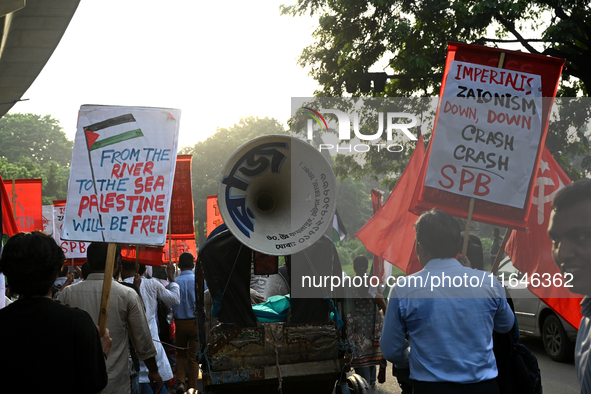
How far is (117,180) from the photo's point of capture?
3.92 meters

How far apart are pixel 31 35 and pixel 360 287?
33.8 feet

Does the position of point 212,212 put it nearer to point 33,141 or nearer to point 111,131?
point 111,131

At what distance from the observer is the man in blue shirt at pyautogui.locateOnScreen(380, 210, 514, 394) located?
294 cm

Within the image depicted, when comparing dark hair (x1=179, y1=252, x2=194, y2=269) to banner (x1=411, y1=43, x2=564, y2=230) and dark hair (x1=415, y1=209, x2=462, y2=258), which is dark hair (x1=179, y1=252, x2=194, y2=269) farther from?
dark hair (x1=415, y1=209, x2=462, y2=258)

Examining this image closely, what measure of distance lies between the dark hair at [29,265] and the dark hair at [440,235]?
193cm

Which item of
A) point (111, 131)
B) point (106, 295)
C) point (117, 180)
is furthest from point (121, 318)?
point (111, 131)

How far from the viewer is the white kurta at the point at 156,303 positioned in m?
5.98

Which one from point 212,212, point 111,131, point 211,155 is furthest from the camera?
point 211,155

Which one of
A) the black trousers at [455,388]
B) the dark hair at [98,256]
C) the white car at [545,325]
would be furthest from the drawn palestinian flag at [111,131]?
the white car at [545,325]

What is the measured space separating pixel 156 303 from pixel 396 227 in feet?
9.88

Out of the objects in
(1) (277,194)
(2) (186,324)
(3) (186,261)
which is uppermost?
(1) (277,194)

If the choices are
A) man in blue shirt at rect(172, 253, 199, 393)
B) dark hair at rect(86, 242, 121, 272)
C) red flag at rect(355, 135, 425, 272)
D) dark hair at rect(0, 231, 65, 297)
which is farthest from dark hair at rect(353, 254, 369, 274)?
dark hair at rect(0, 231, 65, 297)

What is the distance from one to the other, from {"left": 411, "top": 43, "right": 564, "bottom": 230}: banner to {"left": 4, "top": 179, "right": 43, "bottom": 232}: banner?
8.50m

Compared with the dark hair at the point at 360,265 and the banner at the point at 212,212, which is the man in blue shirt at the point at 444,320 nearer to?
the dark hair at the point at 360,265
